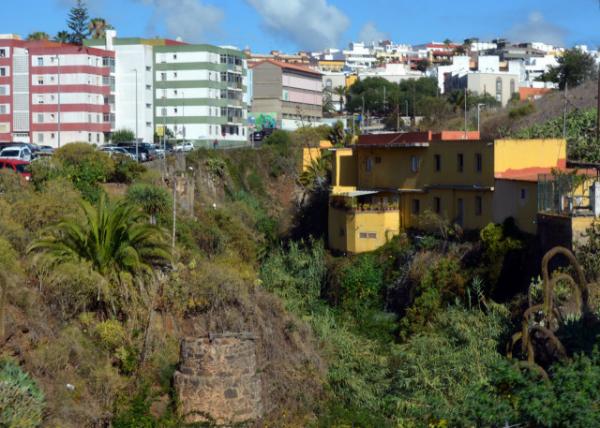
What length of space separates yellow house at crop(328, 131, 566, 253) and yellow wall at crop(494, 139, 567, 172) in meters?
0.03

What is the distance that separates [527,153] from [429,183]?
4170 millimetres

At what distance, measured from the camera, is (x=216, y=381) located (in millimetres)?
18516

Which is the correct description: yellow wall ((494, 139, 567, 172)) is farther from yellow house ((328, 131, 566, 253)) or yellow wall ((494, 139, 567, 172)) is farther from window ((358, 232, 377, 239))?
window ((358, 232, 377, 239))

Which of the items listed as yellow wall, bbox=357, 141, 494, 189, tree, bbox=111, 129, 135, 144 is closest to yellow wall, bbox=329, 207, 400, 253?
yellow wall, bbox=357, 141, 494, 189

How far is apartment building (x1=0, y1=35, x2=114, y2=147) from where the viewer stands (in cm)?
6562

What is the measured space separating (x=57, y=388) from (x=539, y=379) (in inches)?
362

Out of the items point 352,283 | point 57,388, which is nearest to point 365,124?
point 352,283

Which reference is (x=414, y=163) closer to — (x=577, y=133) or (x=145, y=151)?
(x=577, y=133)

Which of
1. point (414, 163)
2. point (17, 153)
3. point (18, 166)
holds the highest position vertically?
point (17, 153)

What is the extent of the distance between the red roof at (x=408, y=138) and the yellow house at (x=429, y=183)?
0.14 ft

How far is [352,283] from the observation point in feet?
111

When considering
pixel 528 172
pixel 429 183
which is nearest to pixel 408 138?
pixel 429 183

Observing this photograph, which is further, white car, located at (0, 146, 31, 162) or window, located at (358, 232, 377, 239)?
white car, located at (0, 146, 31, 162)

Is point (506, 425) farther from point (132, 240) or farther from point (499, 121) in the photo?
point (499, 121)
